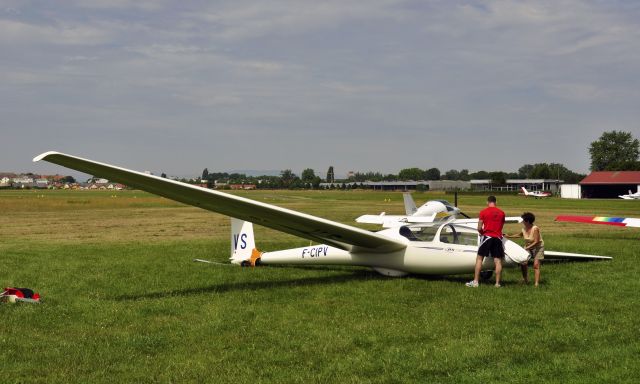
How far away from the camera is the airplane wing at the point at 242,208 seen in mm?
8000

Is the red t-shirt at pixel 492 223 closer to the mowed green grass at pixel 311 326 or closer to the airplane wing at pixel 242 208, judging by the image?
the mowed green grass at pixel 311 326

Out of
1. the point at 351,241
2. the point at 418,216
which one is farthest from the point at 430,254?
the point at 418,216

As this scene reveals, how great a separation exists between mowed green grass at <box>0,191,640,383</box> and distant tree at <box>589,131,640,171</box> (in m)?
136

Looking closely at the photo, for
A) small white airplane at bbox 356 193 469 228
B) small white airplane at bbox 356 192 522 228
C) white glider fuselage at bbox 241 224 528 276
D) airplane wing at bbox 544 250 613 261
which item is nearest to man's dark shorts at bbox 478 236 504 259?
white glider fuselage at bbox 241 224 528 276

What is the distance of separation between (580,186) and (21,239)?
92498 mm

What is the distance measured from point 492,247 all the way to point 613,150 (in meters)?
141

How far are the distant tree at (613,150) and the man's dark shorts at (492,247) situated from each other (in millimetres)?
135600

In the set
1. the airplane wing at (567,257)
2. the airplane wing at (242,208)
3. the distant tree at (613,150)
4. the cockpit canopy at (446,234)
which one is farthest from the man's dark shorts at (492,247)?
the distant tree at (613,150)

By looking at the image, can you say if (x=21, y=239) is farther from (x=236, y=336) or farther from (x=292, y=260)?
(x=236, y=336)

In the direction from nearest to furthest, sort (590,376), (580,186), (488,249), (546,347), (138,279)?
1. (590,376)
2. (546,347)
3. (488,249)
4. (138,279)
5. (580,186)

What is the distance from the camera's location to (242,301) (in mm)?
9477

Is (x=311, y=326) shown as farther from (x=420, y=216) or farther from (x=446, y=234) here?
(x=420, y=216)

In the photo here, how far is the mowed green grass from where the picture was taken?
5902 millimetres

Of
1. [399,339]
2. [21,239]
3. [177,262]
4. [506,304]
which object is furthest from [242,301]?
[21,239]
